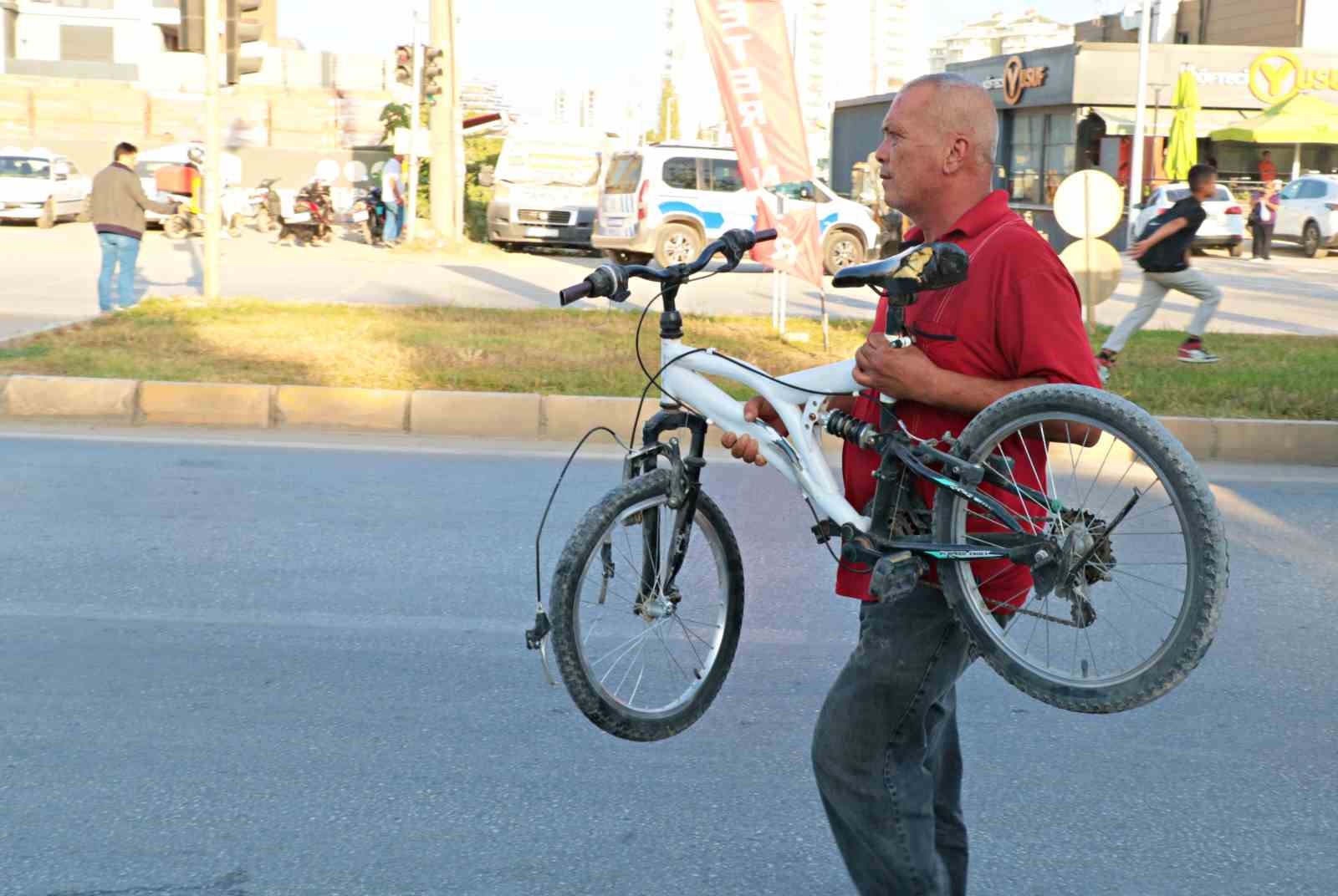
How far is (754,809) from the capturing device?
3.88m

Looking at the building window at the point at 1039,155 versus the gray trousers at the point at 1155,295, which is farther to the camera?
the building window at the point at 1039,155

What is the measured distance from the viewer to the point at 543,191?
26.4m

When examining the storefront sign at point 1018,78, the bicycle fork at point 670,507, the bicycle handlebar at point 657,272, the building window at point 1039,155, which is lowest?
the bicycle fork at point 670,507

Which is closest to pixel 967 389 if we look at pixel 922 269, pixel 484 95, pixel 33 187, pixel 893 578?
pixel 922 269

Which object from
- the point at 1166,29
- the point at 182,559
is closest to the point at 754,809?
the point at 182,559

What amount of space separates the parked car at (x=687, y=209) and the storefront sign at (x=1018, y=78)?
18.2 m

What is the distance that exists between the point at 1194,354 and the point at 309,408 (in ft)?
23.0

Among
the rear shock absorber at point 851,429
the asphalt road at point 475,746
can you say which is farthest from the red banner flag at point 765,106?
the rear shock absorber at point 851,429

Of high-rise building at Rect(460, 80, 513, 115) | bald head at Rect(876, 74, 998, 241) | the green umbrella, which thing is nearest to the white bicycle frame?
bald head at Rect(876, 74, 998, 241)

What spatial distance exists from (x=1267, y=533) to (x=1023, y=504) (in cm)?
506

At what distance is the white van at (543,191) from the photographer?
2638 centimetres

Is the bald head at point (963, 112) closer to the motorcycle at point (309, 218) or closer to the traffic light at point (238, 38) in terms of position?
the traffic light at point (238, 38)

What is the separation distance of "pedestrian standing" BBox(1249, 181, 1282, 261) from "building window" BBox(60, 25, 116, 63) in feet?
207

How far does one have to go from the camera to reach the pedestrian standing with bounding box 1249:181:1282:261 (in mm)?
29391
